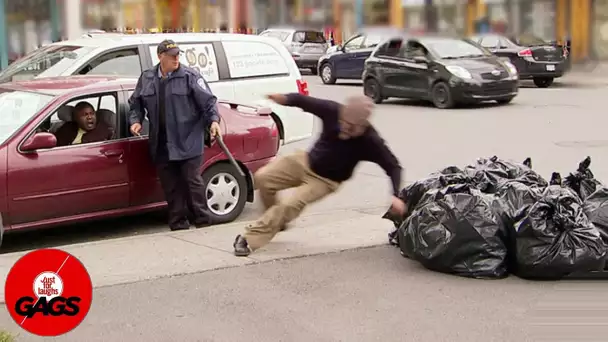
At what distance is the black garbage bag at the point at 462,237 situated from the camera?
19.0 feet

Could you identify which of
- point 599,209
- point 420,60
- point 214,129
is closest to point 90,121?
point 214,129

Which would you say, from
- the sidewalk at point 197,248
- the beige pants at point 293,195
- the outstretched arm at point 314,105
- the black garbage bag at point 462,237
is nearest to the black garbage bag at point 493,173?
the black garbage bag at point 462,237

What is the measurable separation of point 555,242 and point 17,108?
4.48 meters

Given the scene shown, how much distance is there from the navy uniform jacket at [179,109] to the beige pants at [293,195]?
3.66 feet

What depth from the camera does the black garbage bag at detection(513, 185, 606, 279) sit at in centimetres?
559

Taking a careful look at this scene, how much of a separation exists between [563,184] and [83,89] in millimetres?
4004

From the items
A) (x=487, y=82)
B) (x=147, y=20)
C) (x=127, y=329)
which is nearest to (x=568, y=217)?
(x=127, y=329)

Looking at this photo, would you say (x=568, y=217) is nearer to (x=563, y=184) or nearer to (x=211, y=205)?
(x=563, y=184)

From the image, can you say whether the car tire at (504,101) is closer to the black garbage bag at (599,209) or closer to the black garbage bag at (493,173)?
the black garbage bag at (493,173)

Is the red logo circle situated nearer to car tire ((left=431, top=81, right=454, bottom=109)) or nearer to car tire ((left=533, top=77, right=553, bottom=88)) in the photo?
car tire ((left=431, top=81, right=454, bottom=109))

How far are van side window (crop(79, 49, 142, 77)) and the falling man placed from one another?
4.19m

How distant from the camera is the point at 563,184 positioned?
6570mm

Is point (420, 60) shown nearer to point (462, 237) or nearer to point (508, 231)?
point (508, 231)

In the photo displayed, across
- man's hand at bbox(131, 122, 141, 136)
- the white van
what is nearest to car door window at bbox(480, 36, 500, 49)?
man's hand at bbox(131, 122, 141, 136)
